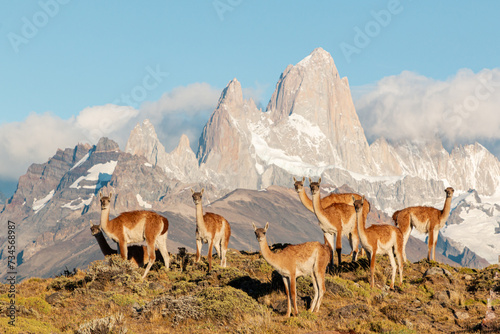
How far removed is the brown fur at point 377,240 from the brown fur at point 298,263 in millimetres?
4058

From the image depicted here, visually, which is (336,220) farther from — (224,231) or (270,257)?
(270,257)

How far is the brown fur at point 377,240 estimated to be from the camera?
2388cm

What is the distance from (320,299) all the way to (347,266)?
7.65 meters

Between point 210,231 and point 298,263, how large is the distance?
8.22 meters

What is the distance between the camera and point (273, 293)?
2220 centimetres

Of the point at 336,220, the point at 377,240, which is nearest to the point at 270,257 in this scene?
the point at 377,240

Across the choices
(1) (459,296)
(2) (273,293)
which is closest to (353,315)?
(2) (273,293)

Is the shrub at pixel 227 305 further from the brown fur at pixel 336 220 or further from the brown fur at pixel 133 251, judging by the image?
the brown fur at pixel 133 251

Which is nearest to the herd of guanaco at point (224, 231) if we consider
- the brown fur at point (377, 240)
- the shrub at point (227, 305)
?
the brown fur at point (377, 240)

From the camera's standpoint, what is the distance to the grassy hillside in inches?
727

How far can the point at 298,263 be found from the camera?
1984 centimetres

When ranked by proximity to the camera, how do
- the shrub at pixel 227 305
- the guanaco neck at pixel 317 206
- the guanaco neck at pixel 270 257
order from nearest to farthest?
the shrub at pixel 227 305 < the guanaco neck at pixel 270 257 < the guanaco neck at pixel 317 206

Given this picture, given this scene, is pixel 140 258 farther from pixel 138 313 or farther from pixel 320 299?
pixel 320 299

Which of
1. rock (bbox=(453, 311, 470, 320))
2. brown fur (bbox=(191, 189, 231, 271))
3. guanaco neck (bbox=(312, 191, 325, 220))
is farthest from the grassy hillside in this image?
guanaco neck (bbox=(312, 191, 325, 220))
